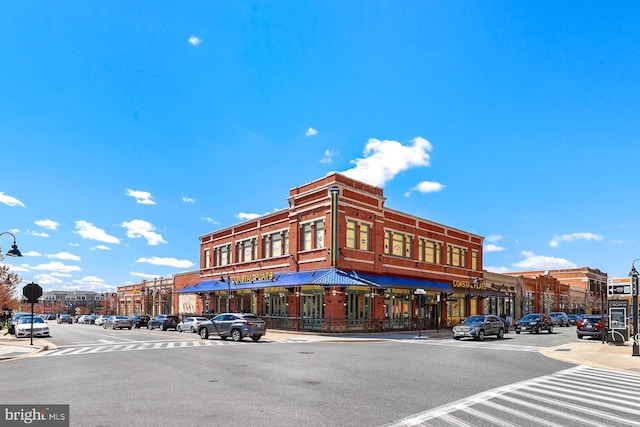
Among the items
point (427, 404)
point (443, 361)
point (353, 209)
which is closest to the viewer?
point (427, 404)

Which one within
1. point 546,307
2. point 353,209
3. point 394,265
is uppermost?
point 353,209

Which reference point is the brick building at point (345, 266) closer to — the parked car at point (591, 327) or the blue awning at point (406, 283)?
the blue awning at point (406, 283)

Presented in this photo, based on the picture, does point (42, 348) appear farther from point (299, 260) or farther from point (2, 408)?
point (299, 260)

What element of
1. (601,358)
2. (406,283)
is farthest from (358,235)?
(601,358)

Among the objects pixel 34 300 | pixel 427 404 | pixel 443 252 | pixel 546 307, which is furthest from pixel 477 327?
pixel 546 307

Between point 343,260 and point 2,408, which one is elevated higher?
point 343,260

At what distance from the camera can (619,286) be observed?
2875cm

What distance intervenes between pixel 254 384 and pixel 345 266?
90.6 feet

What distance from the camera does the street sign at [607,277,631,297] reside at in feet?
92.2

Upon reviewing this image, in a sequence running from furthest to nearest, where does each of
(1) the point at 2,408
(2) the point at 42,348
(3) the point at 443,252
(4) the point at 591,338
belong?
(3) the point at 443,252
(4) the point at 591,338
(2) the point at 42,348
(1) the point at 2,408

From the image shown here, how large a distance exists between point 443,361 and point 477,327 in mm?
15158

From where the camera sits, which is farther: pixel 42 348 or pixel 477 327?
pixel 477 327

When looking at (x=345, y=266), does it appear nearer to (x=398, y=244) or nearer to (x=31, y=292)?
(x=398, y=244)

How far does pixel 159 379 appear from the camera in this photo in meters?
14.1
